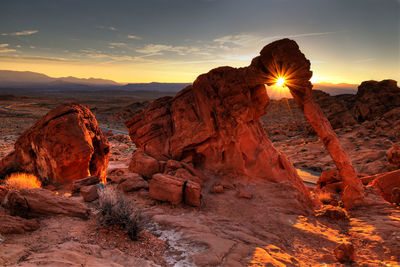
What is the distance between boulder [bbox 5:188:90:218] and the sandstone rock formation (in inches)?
204

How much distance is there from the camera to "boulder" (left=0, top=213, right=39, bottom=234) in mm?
4609

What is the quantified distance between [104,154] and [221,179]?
5737 millimetres

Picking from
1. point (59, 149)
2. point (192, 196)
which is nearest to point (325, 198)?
point (192, 196)

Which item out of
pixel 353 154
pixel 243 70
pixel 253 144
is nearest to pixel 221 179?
pixel 253 144

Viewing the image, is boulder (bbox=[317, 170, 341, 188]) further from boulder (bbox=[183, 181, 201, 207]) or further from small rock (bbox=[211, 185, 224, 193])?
boulder (bbox=[183, 181, 201, 207])

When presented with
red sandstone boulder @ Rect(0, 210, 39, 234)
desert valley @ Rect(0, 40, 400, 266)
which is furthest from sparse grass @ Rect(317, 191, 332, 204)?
red sandstone boulder @ Rect(0, 210, 39, 234)

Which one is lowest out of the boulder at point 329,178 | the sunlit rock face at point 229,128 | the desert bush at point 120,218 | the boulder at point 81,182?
the boulder at point 329,178

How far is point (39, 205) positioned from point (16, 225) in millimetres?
940

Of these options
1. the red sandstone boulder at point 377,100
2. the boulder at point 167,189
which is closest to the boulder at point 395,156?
the boulder at point 167,189

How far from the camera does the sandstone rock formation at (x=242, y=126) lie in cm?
1049

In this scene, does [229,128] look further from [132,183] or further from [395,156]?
[395,156]

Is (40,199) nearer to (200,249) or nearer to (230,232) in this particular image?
(200,249)

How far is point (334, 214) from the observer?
9133mm

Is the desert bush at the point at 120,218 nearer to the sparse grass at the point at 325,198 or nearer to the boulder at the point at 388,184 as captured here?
the sparse grass at the point at 325,198
